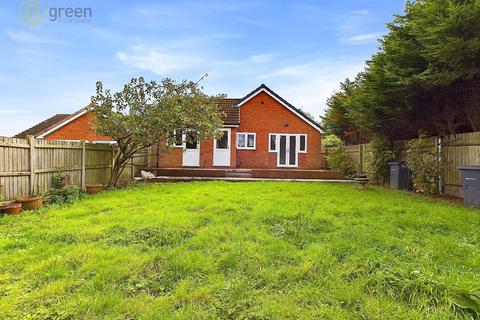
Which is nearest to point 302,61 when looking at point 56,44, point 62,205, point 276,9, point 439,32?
point 276,9

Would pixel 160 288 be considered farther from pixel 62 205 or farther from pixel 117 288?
pixel 62 205

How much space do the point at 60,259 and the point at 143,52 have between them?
12722 millimetres

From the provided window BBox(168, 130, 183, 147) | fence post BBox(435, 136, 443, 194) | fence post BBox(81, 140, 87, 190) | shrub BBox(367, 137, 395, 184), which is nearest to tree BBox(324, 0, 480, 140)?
shrub BBox(367, 137, 395, 184)

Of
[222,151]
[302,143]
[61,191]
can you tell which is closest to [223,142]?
[222,151]

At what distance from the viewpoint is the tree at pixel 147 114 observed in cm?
1216

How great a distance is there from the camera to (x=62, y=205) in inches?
340

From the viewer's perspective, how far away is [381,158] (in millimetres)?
14750

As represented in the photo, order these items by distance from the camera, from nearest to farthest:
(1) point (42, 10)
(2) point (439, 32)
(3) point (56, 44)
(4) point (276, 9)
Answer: (2) point (439, 32), (1) point (42, 10), (3) point (56, 44), (4) point (276, 9)

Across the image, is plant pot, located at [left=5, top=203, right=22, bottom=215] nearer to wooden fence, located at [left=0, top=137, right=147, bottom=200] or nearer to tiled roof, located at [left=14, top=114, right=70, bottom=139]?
wooden fence, located at [left=0, top=137, right=147, bottom=200]

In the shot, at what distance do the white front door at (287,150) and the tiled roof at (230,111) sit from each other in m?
3.17

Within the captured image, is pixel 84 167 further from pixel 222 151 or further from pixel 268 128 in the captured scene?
pixel 268 128

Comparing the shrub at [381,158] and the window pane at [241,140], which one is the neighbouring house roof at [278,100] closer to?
the window pane at [241,140]

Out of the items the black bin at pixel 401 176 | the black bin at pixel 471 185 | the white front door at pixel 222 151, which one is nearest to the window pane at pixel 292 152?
the white front door at pixel 222 151

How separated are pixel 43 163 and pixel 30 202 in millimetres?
1709
